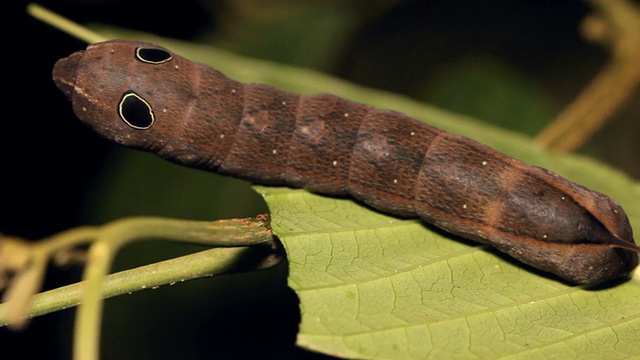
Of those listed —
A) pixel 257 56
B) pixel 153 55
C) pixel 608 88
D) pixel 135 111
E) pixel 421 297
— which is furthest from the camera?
pixel 257 56

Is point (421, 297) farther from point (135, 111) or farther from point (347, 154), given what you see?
point (135, 111)

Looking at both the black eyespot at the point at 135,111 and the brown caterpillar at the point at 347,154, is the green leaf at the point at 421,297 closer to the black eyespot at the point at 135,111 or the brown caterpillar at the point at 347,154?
the brown caterpillar at the point at 347,154

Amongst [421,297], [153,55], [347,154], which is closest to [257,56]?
[153,55]

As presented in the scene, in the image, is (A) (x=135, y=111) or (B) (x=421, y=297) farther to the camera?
(A) (x=135, y=111)

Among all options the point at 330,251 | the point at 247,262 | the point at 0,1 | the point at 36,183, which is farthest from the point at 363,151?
the point at 0,1

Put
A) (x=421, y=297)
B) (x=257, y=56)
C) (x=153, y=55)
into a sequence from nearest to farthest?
(x=421, y=297), (x=153, y=55), (x=257, y=56)

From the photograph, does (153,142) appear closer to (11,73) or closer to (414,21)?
(11,73)

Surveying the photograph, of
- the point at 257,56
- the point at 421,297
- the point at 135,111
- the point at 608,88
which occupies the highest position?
the point at 608,88

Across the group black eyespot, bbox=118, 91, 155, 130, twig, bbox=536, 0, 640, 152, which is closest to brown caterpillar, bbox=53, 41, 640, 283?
black eyespot, bbox=118, 91, 155, 130
